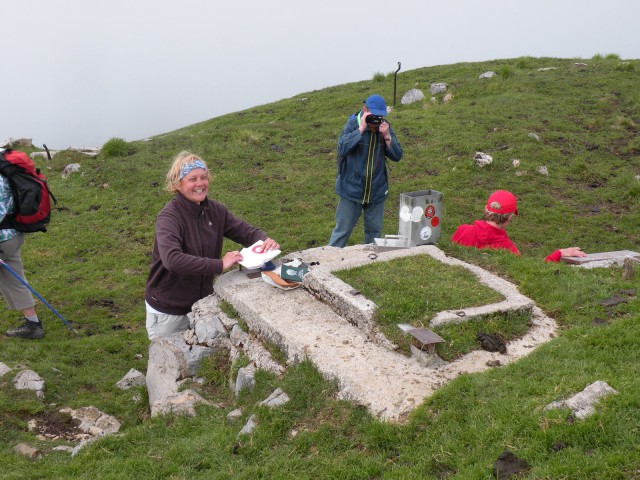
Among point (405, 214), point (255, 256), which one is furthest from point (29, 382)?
point (405, 214)

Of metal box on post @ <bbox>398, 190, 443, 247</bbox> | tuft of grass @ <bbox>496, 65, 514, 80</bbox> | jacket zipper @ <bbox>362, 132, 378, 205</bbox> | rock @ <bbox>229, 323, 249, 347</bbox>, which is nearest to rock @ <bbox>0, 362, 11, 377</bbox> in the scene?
rock @ <bbox>229, 323, 249, 347</bbox>

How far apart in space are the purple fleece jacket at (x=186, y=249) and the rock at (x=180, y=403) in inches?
48.1

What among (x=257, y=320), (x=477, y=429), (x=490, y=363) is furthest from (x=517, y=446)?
(x=257, y=320)

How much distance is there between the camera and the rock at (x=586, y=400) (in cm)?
414

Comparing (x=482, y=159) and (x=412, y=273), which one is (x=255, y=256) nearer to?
(x=412, y=273)

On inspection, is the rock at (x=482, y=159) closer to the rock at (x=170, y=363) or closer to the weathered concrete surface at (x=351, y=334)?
the weathered concrete surface at (x=351, y=334)

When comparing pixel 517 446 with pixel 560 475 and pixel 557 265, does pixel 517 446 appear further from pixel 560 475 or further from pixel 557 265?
pixel 557 265

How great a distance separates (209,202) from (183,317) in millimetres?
1419

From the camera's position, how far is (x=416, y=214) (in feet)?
25.4

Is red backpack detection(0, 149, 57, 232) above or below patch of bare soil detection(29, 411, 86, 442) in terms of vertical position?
above

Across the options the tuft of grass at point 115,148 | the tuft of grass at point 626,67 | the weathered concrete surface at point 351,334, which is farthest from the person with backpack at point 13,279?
the tuft of grass at point 626,67

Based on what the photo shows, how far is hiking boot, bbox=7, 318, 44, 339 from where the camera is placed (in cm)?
854

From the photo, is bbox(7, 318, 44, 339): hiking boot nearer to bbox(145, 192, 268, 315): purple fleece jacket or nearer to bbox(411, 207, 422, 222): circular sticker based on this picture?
bbox(145, 192, 268, 315): purple fleece jacket

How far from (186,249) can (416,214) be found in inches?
117
